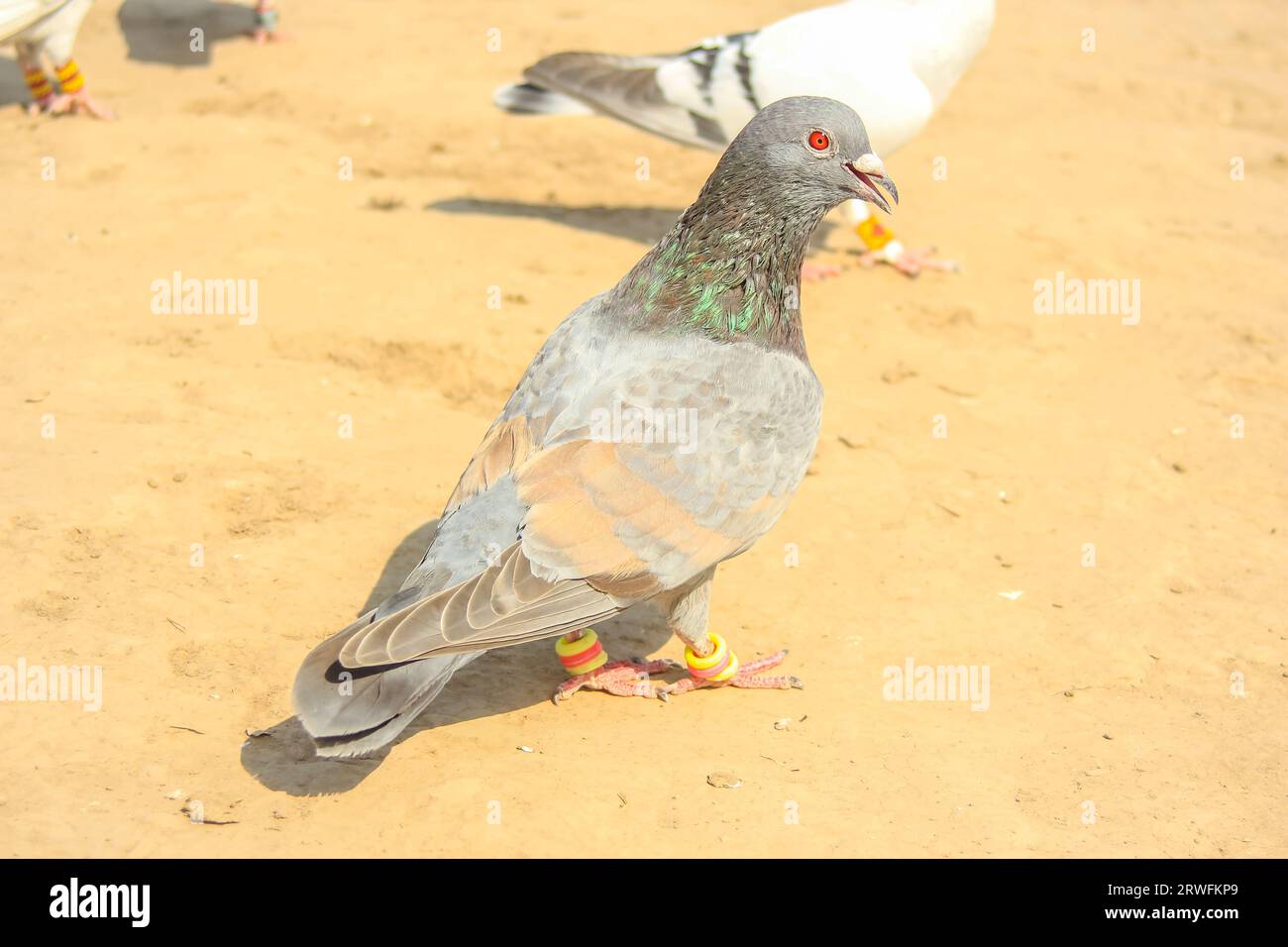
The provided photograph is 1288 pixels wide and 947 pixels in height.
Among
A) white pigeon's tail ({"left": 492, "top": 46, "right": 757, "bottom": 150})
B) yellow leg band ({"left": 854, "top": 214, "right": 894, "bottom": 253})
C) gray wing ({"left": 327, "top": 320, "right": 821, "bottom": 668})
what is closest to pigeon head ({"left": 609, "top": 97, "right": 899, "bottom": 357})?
gray wing ({"left": 327, "top": 320, "right": 821, "bottom": 668})

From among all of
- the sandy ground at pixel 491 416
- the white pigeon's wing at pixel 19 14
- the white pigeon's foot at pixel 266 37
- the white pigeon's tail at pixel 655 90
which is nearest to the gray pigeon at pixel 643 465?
the sandy ground at pixel 491 416

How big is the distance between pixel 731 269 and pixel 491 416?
→ 2.15 metres

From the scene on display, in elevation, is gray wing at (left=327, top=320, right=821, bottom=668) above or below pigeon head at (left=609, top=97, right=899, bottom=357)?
below

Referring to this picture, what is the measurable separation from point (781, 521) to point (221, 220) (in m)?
4.31

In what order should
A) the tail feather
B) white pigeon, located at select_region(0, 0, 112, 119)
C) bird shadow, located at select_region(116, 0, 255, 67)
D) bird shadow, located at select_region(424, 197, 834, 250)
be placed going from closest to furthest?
the tail feather → bird shadow, located at select_region(424, 197, 834, 250) → white pigeon, located at select_region(0, 0, 112, 119) → bird shadow, located at select_region(116, 0, 255, 67)

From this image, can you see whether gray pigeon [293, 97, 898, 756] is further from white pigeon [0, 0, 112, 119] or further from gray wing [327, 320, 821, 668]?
white pigeon [0, 0, 112, 119]

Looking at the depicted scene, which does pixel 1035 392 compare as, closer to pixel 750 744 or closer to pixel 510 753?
pixel 750 744

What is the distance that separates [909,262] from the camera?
782 cm

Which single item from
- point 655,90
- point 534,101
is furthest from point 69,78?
point 655,90

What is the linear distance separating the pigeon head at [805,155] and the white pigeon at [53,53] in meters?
6.67

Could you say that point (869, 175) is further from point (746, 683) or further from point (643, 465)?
point (746, 683)

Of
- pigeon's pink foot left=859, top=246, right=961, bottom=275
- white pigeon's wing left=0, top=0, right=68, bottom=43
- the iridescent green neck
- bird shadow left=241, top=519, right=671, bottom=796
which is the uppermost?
white pigeon's wing left=0, top=0, right=68, bottom=43

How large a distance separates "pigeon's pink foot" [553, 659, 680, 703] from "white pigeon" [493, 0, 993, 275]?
4.05m

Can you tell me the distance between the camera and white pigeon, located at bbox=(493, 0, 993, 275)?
7.14 m
